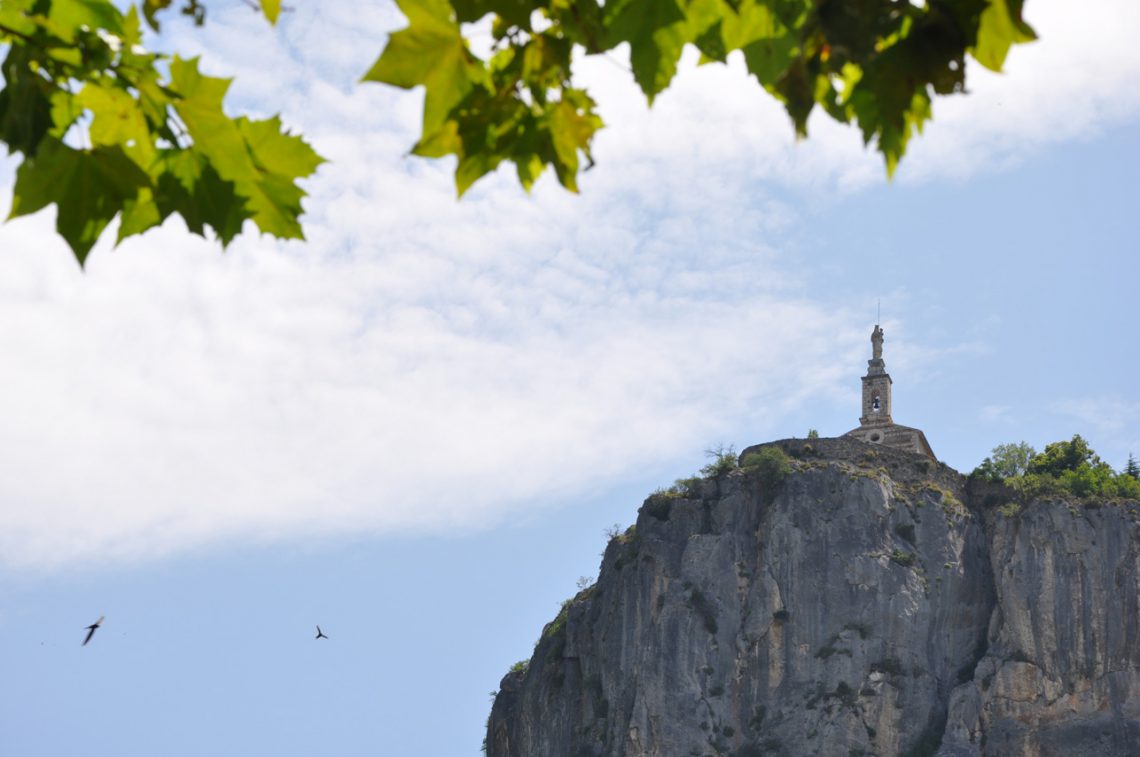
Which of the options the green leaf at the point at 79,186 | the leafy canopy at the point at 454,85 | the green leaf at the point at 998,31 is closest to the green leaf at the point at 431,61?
the leafy canopy at the point at 454,85

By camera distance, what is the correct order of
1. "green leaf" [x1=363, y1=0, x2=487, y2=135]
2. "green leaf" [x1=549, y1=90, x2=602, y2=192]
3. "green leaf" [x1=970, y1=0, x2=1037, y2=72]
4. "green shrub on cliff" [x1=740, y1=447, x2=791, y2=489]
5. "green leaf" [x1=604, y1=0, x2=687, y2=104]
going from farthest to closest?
"green shrub on cliff" [x1=740, y1=447, x2=791, y2=489]
"green leaf" [x1=549, y1=90, x2=602, y2=192]
"green leaf" [x1=604, y1=0, x2=687, y2=104]
"green leaf" [x1=363, y1=0, x2=487, y2=135]
"green leaf" [x1=970, y1=0, x2=1037, y2=72]

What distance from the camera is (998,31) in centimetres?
256

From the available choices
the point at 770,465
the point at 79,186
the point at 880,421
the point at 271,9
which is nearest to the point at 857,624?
the point at 770,465

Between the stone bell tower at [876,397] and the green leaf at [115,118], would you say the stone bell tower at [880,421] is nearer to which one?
the stone bell tower at [876,397]

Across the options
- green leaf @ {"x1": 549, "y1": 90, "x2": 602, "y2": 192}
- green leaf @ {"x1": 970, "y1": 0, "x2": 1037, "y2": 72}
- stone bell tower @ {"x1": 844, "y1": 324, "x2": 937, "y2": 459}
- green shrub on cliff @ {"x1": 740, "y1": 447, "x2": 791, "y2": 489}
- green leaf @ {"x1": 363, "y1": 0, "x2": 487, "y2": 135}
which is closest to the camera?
green leaf @ {"x1": 970, "y1": 0, "x2": 1037, "y2": 72}

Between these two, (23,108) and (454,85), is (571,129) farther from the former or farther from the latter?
(23,108)

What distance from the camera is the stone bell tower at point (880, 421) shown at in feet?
203

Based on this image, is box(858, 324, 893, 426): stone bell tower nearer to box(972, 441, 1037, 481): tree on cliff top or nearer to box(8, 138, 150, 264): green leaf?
box(972, 441, 1037, 481): tree on cliff top

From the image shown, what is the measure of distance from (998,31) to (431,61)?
919mm

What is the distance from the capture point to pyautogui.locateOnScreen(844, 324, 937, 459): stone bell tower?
2432 inches

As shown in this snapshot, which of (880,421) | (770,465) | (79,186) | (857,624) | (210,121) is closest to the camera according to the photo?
(79,186)

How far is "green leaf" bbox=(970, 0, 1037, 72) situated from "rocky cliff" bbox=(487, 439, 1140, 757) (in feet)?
160

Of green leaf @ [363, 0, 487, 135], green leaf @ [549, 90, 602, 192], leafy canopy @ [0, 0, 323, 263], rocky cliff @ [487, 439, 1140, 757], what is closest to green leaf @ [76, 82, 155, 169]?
leafy canopy @ [0, 0, 323, 263]

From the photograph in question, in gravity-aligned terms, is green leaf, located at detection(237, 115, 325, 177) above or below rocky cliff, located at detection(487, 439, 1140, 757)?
below
